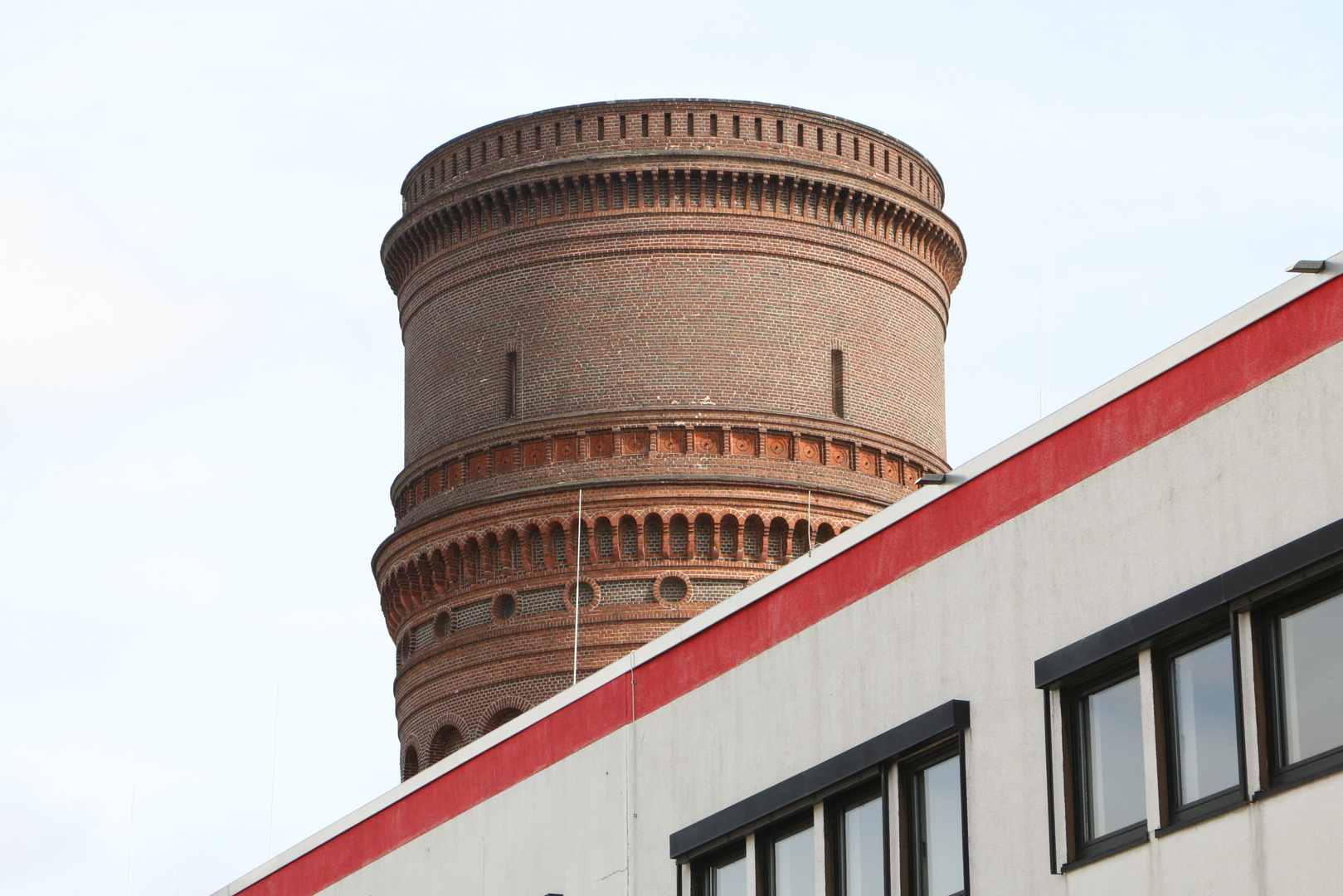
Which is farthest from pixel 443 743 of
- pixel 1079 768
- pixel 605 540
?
pixel 1079 768

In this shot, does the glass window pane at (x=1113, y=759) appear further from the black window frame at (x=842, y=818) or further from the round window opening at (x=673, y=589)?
the round window opening at (x=673, y=589)

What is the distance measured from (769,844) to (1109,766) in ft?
9.86

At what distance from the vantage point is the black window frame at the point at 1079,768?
10.5m

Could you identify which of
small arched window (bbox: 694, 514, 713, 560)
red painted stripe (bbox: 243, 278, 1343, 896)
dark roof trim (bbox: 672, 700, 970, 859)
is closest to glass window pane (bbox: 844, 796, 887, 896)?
dark roof trim (bbox: 672, 700, 970, 859)

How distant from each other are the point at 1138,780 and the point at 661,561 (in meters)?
16.5

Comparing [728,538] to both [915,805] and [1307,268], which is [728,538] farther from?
[1307,268]

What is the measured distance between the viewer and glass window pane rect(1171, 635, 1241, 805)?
9.86m

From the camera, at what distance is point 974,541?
11688 mm

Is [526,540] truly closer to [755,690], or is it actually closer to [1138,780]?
[755,690]

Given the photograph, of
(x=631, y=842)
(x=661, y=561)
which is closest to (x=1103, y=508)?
(x=631, y=842)

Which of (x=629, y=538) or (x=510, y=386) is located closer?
(x=629, y=538)

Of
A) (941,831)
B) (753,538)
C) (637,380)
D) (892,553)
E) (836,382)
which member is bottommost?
(941,831)

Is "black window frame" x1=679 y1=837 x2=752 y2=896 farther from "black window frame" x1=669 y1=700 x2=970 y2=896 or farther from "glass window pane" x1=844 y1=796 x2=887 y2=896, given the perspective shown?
"glass window pane" x1=844 y1=796 x2=887 y2=896

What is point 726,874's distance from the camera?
13.5m
